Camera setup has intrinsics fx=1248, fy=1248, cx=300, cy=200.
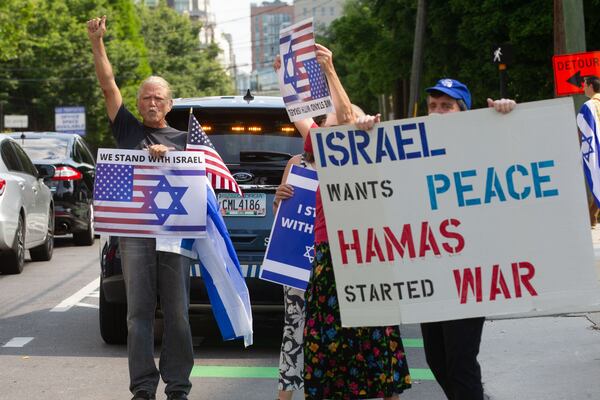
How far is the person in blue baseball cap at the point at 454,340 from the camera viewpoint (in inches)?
213

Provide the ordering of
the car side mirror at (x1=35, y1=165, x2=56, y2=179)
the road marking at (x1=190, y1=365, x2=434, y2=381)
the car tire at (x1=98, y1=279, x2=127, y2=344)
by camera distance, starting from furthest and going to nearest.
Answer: the car side mirror at (x1=35, y1=165, x2=56, y2=179) → the car tire at (x1=98, y1=279, x2=127, y2=344) → the road marking at (x1=190, y1=365, x2=434, y2=381)

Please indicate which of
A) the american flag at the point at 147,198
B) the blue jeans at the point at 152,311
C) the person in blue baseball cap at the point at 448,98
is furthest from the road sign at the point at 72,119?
the person in blue baseball cap at the point at 448,98

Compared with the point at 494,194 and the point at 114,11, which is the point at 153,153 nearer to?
the point at 494,194

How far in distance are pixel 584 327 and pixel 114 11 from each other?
246ft

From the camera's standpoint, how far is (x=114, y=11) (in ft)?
269

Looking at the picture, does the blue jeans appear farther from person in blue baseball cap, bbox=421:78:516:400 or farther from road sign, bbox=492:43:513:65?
road sign, bbox=492:43:513:65

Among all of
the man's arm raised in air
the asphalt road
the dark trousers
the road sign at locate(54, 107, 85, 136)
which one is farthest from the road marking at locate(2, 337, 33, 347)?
the road sign at locate(54, 107, 85, 136)

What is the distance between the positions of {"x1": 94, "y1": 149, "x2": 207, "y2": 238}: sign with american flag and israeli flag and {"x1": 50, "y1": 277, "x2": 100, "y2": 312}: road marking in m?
4.73

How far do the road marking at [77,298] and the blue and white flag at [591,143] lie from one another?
488 cm

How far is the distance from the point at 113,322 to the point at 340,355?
144 inches

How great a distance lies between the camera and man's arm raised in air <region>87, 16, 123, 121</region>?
6.62 meters

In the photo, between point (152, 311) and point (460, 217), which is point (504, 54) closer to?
point (152, 311)

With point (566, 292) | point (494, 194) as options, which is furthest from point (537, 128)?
point (566, 292)

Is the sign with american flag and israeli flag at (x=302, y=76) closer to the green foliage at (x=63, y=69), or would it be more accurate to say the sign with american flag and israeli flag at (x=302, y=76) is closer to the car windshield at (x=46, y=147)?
the car windshield at (x=46, y=147)
